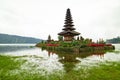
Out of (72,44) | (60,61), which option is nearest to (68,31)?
(72,44)

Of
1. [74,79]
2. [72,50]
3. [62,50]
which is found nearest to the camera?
[74,79]

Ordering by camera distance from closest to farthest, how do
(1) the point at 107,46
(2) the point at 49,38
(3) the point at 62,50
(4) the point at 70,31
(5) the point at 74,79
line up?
(5) the point at 74,79, (3) the point at 62,50, (1) the point at 107,46, (4) the point at 70,31, (2) the point at 49,38

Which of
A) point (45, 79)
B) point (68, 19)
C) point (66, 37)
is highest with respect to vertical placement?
point (68, 19)

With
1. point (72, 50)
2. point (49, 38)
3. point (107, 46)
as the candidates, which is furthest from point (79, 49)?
point (49, 38)

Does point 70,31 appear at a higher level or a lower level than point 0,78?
higher

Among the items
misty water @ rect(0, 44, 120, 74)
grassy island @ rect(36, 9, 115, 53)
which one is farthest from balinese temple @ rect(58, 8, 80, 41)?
misty water @ rect(0, 44, 120, 74)

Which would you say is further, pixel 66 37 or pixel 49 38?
pixel 49 38

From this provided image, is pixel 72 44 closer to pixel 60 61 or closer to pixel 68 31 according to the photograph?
pixel 68 31

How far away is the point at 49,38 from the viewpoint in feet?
268

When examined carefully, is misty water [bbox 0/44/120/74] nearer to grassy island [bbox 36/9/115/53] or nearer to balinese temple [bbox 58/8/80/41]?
grassy island [bbox 36/9/115/53]

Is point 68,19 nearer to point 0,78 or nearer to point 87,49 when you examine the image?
point 87,49

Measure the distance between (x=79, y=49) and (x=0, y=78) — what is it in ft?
87.0

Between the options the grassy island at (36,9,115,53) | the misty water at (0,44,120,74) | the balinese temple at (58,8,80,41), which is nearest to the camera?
the misty water at (0,44,120,74)

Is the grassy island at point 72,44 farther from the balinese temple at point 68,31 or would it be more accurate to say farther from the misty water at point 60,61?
the misty water at point 60,61
